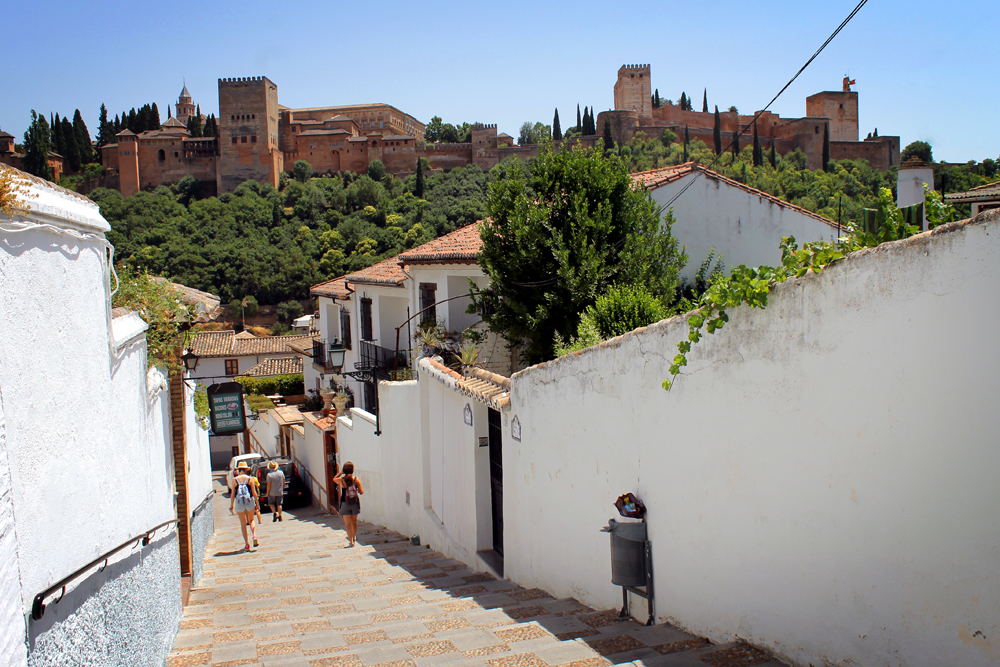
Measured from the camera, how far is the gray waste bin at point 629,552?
15.8 feet

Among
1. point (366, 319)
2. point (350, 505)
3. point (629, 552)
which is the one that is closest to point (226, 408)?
point (350, 505)

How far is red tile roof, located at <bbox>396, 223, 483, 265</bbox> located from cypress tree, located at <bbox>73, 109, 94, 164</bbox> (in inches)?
3036

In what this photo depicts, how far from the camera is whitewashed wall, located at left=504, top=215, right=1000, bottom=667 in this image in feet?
9.04

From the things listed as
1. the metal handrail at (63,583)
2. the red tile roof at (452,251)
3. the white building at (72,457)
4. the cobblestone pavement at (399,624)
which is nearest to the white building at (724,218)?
the red tile roof at (452,251)

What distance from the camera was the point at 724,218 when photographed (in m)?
13.2

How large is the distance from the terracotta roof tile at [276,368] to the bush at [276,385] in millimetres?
998

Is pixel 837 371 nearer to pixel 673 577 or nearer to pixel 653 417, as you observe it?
pixel 653 417

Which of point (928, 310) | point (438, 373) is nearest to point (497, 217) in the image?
point (438, 373)

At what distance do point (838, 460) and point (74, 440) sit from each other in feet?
11.5

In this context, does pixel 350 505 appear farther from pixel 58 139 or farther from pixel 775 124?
pixel 58 139

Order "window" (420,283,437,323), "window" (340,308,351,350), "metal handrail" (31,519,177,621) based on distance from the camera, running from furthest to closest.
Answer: "window" (340,308,351,350) < "window" (420,283,437,323) < "metal handrail" (31,519,177,621)

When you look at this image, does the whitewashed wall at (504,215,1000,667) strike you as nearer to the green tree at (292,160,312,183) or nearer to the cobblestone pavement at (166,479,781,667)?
the cobblestone pavement at (166,479,781,667)

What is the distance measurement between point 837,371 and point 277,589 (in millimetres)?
5704

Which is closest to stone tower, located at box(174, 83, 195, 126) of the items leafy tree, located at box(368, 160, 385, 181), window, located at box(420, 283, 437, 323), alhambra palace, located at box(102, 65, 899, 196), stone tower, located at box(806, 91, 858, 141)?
alhambra palace, located at box(102, 65, 899, 196)
